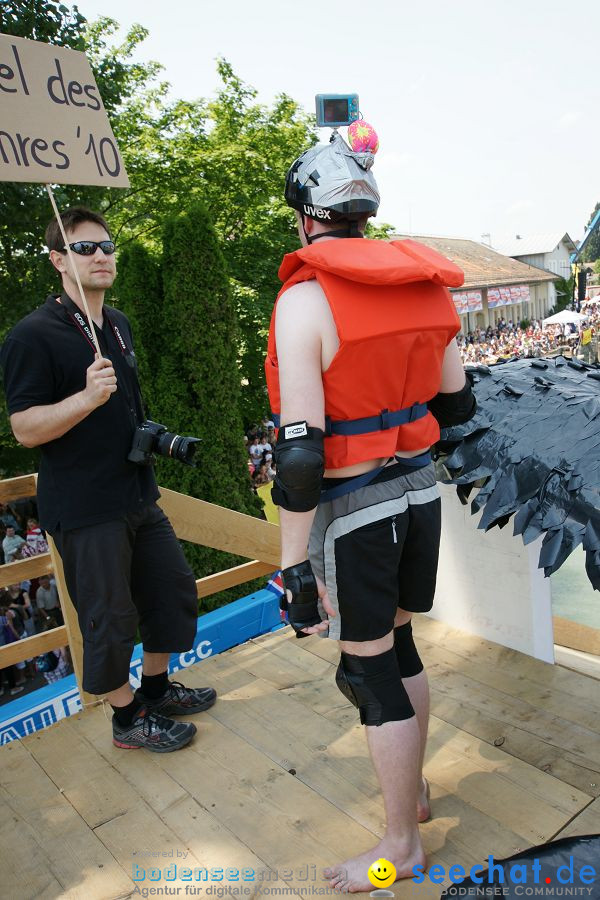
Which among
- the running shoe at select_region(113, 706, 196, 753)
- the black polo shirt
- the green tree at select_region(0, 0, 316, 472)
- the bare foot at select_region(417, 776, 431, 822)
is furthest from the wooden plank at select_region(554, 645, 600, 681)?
the green tree at select_region(0, 0, 316, 472)

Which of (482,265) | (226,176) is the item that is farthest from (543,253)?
(226,176)

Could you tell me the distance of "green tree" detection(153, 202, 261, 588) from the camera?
274 inches

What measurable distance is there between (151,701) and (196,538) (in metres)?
0.80

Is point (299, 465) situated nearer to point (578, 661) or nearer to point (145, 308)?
point (578, 661)

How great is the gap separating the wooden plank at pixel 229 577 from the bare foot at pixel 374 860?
68.5 inches

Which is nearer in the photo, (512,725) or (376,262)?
(376,262)

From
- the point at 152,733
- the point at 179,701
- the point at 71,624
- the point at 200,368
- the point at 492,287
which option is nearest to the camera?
the point at 152,733

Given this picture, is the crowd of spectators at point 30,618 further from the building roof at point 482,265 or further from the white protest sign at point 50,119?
the building roof at point 482,265

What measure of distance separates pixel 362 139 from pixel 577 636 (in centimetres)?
248

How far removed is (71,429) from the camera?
2320 millimetres

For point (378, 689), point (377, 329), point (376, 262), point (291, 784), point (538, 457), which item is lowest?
point (291, 784)

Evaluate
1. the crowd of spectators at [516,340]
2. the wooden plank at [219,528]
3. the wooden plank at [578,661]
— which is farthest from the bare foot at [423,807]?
the crowd of spectators at [516,340]

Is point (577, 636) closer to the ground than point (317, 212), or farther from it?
closer to the ground

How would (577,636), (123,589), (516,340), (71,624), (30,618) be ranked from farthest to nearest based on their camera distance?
(516,340), (30,618), (577,636), (71,624), (123,589)
